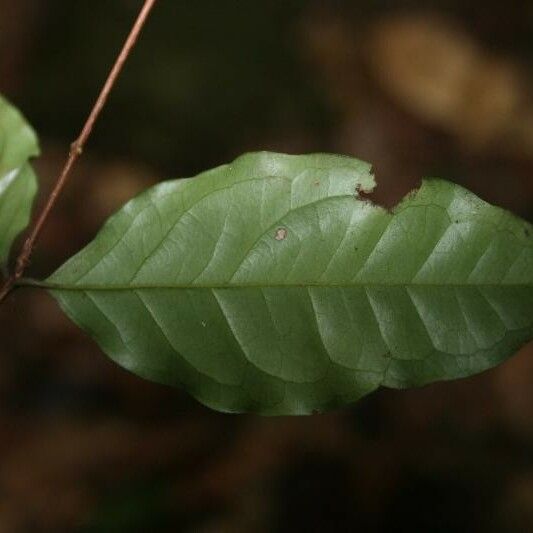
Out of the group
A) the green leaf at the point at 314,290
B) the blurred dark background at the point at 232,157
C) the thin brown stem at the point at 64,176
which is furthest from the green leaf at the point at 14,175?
the blurred dark background at the point at 232,157

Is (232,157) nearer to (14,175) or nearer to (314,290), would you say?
(14,175)

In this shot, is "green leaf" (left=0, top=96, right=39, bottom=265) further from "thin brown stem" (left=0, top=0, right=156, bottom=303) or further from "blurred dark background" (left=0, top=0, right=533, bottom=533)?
"blurred dark background" (left=0, top=0, right=533, bottom=533)

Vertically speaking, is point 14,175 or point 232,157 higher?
point 14,175

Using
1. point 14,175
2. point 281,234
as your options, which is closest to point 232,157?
point 14,175

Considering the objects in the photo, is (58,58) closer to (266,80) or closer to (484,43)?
(266,80)

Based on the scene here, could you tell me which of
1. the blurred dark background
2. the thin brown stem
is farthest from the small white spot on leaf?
the blurred dark background

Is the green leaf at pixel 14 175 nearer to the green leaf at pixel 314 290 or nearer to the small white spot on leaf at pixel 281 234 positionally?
the green leaf at pixel 314 290
